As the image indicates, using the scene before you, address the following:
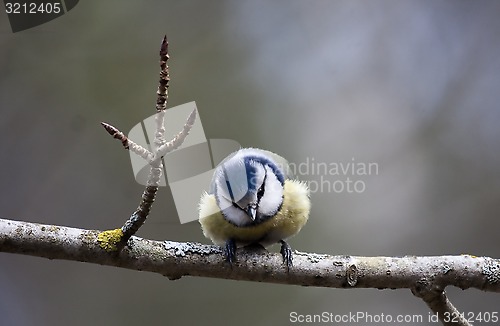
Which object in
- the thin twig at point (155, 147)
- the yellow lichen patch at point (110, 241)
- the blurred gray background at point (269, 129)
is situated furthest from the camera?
the blurred gray background at point (269, 129)

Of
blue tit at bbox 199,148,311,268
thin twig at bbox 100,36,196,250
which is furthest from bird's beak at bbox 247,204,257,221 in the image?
thin twig at bbox 100,36,196,250

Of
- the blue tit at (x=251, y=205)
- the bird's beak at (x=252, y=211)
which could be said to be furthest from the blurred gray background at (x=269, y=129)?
the bird's beak at (x=252, y=211)

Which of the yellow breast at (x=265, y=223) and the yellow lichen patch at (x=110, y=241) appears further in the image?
the yellow breast at (x=265, y=223)

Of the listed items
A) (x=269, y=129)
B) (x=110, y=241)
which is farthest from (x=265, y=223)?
(x=269, y=129)

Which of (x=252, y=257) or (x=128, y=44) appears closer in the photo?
(x=252, y=257)

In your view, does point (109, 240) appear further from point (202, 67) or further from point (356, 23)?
point (356, 23)

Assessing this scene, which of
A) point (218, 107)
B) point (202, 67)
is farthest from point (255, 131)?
point (202, 67)

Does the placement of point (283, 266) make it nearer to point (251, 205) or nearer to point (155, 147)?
point (251, 205)

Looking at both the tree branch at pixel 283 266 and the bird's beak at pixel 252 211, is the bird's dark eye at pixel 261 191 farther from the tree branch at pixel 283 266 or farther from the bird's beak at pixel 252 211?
the tree branch at pixel 283 266
